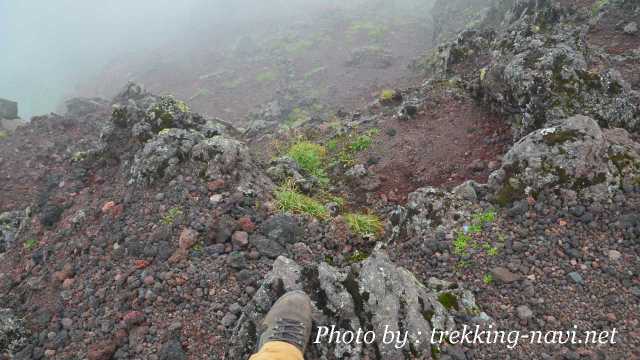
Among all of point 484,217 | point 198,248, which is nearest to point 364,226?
point 484,217

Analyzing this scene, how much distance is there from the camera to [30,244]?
7.85m

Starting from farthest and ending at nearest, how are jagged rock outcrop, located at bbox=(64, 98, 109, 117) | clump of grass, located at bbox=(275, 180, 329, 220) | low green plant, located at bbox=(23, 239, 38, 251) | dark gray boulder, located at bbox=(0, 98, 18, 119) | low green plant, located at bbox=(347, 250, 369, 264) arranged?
dark gray boulder, located at bbox=(0, 98, 18, 119) → jagged rock outcrop, located at bbox=(64, 98, 109, 117) → low green plant, located at bbox=(23, 239, 38, 251) → clump of grass, located at bbox=(275, 180, 329, 220) → low green plant, located at bbox=(347, 250, 369, 264)

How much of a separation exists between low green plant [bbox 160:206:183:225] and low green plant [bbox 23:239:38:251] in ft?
10.4

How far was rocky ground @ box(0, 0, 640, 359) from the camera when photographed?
187 inches

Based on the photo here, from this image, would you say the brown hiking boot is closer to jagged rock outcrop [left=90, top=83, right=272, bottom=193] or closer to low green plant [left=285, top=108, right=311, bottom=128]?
jagged rock outcrop [left=90, top=83, right=272, bottom=193]

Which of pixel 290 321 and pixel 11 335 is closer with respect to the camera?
pixel 290 321

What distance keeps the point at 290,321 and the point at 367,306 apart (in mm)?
897

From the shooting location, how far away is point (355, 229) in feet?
22.0

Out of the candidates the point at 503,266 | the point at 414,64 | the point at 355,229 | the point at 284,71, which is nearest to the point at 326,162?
the point at 355,229

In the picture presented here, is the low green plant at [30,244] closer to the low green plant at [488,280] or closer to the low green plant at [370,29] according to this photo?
the low green plant at [488,280]

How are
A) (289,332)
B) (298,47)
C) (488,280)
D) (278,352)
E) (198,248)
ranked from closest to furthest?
(278,352) < (289,332) < (488,280) < (198,248) < (298,47)

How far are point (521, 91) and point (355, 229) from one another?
165 inches

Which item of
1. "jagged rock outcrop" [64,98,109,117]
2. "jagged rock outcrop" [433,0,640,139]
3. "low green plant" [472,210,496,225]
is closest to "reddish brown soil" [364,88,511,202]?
"jagged rock outcrop" [433,0,640,139]

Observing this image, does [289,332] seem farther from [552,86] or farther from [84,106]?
[84,106]
